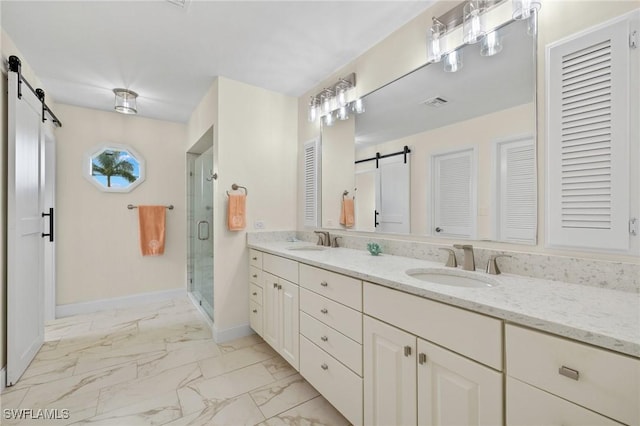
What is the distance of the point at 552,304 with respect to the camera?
33.9 inches

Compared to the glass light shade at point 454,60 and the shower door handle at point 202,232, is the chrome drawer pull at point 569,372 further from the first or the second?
the shower door handle at point 202,232

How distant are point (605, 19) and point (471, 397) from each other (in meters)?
1.50

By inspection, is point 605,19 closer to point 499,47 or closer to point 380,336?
point 499,47

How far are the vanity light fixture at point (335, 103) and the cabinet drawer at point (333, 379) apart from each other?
69.8 inches

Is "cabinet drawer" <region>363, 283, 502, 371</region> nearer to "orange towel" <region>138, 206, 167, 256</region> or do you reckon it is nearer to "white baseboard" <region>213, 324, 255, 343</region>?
"white baseboard" <region>213, 324, 255, 343</region>

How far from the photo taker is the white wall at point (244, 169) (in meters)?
2.47

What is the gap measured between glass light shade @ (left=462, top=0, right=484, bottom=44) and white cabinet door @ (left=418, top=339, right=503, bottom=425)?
4.94 ft

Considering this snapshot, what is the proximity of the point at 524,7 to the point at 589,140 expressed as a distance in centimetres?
67

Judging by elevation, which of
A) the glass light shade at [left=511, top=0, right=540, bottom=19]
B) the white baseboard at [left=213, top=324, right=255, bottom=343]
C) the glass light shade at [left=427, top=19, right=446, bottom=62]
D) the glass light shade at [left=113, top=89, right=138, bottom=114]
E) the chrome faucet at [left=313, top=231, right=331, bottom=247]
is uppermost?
the glass light shade at [left=113, top=89, right=138, bottom=114]

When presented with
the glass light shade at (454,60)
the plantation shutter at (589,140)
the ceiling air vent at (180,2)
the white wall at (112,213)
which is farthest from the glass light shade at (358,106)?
the white wall at (112,213)

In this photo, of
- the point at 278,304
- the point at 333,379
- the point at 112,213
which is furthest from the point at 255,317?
the point at 112,213

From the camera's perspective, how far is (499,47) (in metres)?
1.36

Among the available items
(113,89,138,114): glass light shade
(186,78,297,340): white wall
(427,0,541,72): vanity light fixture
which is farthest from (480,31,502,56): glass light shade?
(113,89,138,114): glass light shade

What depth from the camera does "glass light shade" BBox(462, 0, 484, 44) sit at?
54.4 inches
